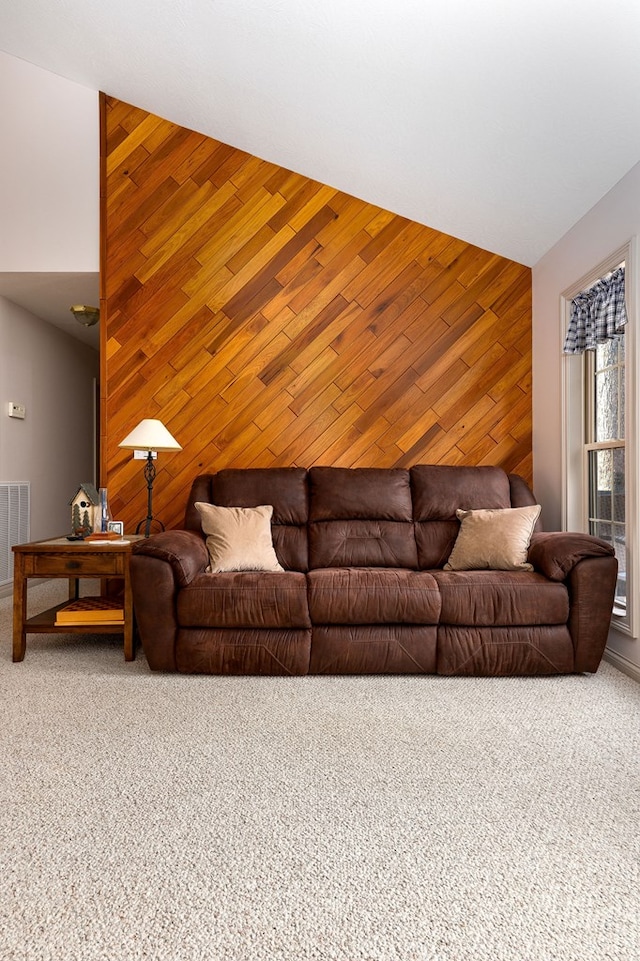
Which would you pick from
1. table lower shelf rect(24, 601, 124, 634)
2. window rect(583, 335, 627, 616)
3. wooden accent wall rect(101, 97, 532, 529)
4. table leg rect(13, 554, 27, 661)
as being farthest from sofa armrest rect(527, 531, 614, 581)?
table leg rect(13, 554, 27, 661)

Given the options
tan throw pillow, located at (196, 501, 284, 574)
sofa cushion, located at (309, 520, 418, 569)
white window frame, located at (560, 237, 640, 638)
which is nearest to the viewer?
white window frame, located at (560, 237, 640, 638)

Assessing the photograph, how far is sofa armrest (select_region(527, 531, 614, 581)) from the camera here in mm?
2973

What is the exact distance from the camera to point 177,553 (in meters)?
3.01

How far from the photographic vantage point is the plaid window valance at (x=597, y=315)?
3.27 meters

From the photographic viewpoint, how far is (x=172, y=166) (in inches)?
169

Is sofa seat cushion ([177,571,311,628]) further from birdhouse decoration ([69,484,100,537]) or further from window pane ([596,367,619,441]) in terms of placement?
window pane ([596,367,619,441])

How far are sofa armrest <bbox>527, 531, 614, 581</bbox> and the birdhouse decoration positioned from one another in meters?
2.47

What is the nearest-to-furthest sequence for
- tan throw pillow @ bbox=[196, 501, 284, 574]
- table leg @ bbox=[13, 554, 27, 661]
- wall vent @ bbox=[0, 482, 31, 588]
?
table leg @ bbox=[13, 554, 27, 661]
tan throw pillow @ bbox=[196, 501, 284, 574]
wall vent @ bbox=[0, 482, 31, 588]

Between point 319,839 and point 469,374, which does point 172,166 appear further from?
point 319,839

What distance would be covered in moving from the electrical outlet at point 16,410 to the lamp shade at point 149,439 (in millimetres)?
1940

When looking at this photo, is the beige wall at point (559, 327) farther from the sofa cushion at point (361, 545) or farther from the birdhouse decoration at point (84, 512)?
the birdhouse decoration at point (84, 512)

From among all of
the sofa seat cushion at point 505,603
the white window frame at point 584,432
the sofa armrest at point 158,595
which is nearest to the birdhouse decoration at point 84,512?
the sofa armrest at point 158,595

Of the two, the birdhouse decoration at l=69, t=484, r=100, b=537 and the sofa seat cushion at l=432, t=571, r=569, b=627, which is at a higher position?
the birdhouse decoration at l=69, t=484, r=100, b=537

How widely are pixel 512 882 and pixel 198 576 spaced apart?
201 cm
